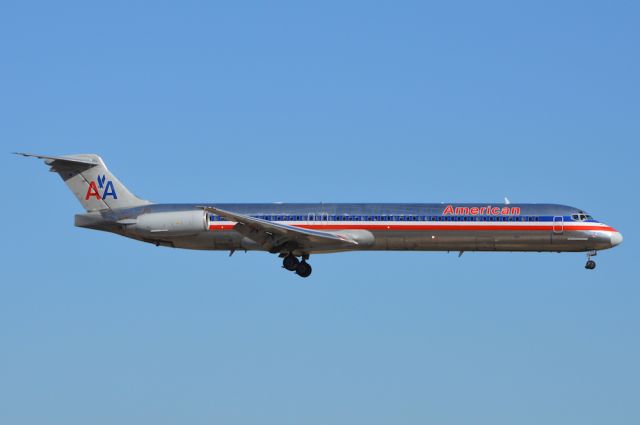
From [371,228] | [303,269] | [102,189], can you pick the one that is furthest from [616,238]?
[102,189]

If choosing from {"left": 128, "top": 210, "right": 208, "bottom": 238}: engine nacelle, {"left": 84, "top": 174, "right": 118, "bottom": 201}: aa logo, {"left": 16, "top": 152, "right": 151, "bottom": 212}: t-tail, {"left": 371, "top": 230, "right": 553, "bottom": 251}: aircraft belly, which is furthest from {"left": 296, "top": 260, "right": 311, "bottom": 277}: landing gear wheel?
{"left": 84, "top": 174, "right": 118, "bottom": 201}: aa logo

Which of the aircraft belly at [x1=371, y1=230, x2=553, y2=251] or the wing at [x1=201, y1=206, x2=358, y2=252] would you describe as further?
the aircraft belly at [x1=371, y1=230, x2=553, y2=251]

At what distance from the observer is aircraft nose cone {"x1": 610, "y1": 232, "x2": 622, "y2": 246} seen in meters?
48.1

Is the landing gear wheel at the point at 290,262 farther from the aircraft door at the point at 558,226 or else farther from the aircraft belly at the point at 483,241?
the aircraft door at the point at 558,226

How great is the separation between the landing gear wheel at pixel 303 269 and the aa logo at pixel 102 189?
10.4 metres

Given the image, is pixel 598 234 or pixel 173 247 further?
pixel 173 247

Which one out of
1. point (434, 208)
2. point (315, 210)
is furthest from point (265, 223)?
point (434, 208)

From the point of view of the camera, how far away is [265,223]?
47.4m

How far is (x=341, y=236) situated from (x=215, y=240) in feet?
20.0

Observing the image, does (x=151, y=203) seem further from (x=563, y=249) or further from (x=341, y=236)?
(x=563, y=249)

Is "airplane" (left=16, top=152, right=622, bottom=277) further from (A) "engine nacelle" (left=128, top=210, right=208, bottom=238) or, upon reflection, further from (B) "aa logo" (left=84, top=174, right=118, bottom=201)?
(B) "aa logo" (left=84, top=174, right=118, bottom=201)

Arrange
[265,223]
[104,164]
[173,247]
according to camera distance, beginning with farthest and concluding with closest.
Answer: [104,164]
[173,247]
[265,223]

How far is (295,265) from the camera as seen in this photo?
163 ft

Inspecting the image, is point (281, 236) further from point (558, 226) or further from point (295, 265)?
point (558, 226)
